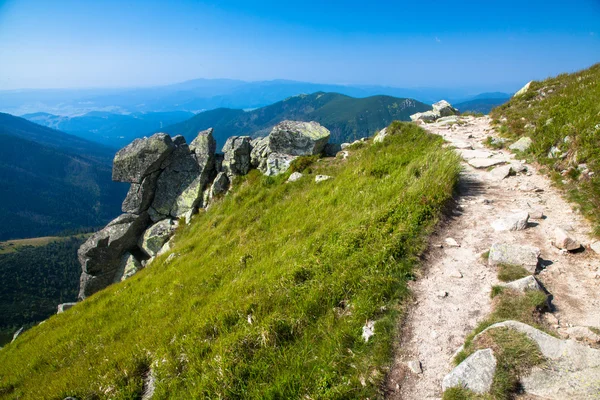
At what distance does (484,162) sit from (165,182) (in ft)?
83.4

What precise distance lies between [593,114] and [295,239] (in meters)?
12.2

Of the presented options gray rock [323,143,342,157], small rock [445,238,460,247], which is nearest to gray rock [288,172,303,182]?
gray rock [323,143,342,157]

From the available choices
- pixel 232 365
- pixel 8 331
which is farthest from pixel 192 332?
pixel 8 331

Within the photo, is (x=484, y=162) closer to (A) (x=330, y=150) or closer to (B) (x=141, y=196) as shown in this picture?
(A) (x=330, y=150)

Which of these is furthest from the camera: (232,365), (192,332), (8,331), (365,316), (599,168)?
(8,331)

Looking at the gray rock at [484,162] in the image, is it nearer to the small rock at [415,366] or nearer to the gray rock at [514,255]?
the gray rock at [514,255]

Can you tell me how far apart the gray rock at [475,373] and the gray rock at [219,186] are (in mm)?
20926

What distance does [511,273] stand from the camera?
6.29m

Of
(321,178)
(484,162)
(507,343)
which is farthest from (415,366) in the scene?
(321,178)

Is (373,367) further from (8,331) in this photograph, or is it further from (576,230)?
(8,331)

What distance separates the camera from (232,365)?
17.6ft

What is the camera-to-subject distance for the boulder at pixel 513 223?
26.3 ft

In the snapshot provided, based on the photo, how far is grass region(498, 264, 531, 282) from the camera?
20.4ft

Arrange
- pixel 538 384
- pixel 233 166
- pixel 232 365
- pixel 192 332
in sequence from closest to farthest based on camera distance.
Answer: pixel 538 384 < pixel 232 365 < pixel 192 332 < pixel 233 166
